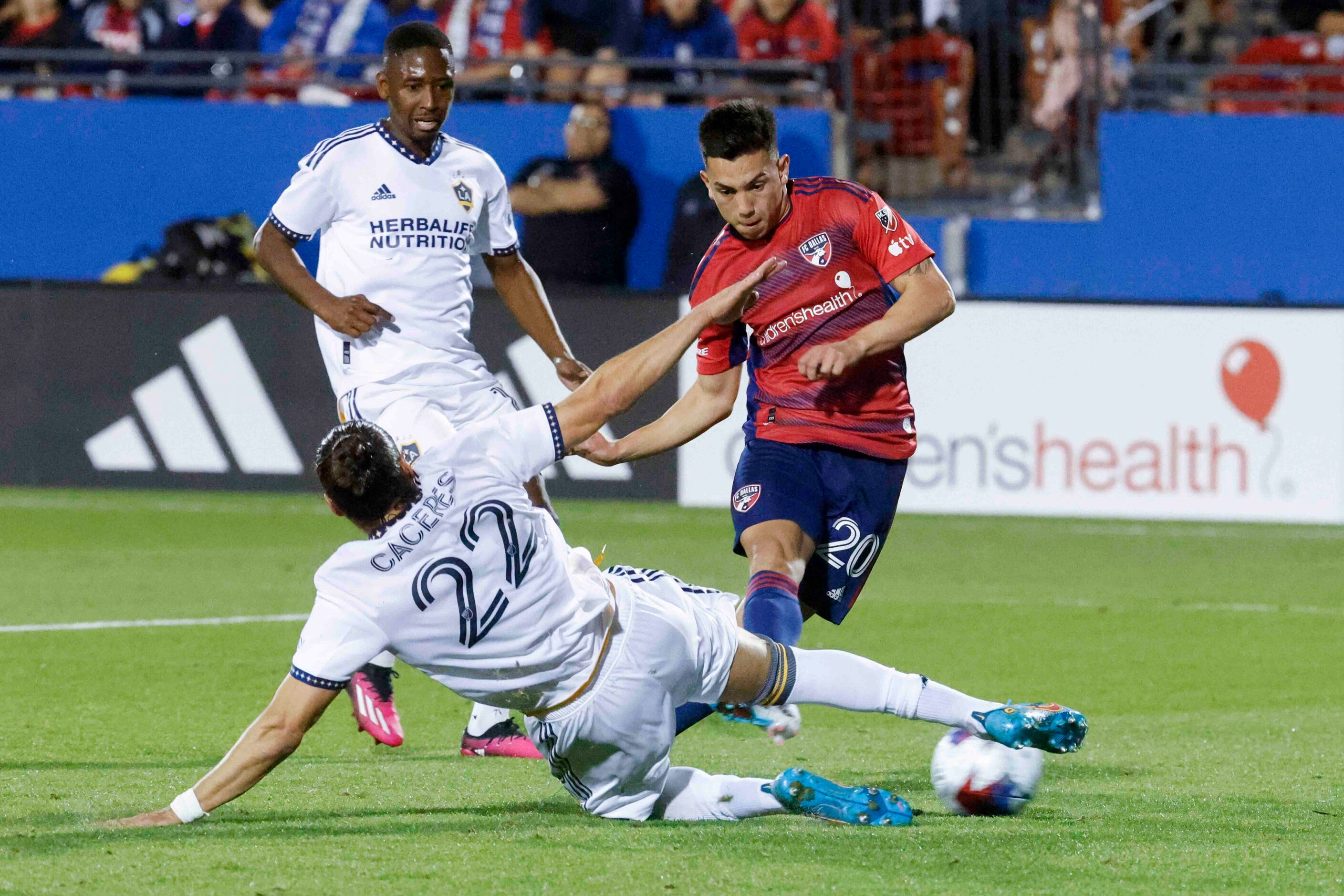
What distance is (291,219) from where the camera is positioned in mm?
6504

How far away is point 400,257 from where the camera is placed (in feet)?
21.2

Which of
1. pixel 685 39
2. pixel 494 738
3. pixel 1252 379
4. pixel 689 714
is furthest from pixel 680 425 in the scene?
pixel 685 39

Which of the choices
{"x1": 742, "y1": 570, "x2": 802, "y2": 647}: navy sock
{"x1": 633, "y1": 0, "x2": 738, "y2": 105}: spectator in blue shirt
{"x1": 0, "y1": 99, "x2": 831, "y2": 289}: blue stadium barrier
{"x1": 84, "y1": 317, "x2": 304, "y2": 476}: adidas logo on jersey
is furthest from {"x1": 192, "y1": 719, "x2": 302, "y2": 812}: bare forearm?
{"x1": 633, "y1": 0, "x2": 738, "y2": 105}: spectator in blue shirt

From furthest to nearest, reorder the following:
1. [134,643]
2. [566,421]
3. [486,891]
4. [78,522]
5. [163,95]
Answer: [163,95], [78,522], [134,643], [566,421], [486,891]

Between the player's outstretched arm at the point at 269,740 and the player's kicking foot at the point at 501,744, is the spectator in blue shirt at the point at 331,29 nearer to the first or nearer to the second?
the player's kicking foot at the point at 501,744

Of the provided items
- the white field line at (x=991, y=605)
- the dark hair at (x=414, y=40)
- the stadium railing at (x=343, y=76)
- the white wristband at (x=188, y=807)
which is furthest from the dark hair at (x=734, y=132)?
the stadium railing at (x=343, y=76)

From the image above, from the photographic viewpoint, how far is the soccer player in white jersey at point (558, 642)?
441 centimetres

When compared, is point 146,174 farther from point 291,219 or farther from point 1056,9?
point 291,219

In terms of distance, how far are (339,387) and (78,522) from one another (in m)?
6.24

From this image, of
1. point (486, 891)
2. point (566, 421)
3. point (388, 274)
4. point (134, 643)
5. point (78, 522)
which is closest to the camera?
point (486, 891)

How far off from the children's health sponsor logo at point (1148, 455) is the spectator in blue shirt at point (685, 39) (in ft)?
12.6

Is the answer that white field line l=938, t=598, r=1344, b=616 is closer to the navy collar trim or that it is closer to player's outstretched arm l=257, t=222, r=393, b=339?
the navy collar trim

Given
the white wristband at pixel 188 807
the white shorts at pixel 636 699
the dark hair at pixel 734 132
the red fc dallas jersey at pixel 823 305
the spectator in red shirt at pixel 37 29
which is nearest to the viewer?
the white wristband at pixel 188 807

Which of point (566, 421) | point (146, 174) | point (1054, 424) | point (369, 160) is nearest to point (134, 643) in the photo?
point (369, 160)
